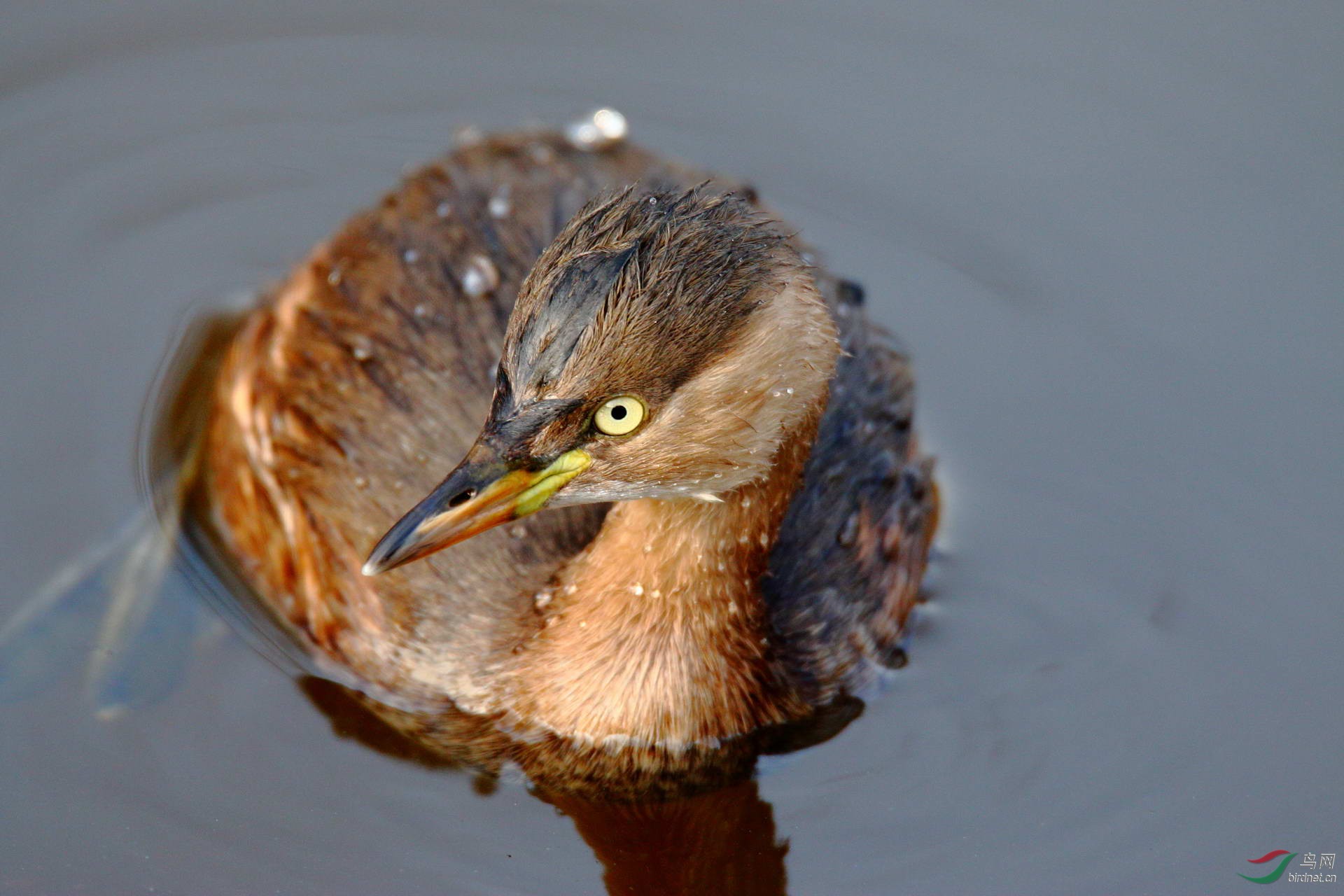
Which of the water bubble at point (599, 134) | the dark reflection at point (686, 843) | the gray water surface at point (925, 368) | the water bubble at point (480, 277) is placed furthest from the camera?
the water bubble at point (599, 134)

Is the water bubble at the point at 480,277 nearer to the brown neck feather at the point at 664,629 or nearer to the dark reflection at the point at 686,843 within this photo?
the brown neck feather at the point at 664,629

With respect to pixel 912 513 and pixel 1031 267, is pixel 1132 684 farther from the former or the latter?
pixel 1031 267

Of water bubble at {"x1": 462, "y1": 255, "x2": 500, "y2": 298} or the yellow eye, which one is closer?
the yellow eye

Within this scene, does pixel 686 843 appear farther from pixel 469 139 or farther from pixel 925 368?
pixel 469 139

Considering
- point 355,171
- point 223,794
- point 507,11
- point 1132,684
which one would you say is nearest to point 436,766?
A: point 223,794

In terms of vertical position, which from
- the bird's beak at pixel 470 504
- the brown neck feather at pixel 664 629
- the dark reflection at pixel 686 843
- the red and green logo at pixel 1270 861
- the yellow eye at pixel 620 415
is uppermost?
the yellow eye at pixel 620 415

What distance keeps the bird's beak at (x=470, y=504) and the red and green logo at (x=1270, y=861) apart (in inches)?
94.8

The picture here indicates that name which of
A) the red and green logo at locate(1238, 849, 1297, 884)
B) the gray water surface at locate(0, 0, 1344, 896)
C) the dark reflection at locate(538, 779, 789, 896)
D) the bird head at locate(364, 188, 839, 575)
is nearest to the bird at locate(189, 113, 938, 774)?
the bird head at locate(364, 188, 839, 575)

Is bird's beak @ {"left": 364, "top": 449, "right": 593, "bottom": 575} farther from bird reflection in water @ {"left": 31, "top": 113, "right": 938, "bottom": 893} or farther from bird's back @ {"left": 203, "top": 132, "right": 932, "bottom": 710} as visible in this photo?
bird's back @ {"left": 203, "top": 132, "right": 932, "bottom": 710}

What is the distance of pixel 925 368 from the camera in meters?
6.36

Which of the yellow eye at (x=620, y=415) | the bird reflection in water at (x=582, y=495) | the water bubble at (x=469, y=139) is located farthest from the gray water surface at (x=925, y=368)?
the yellow eye at (x=620, y=415)

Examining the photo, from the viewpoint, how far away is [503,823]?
15.8 feet

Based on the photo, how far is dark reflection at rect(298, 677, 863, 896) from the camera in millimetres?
4793

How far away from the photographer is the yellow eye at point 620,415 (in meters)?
4.15
